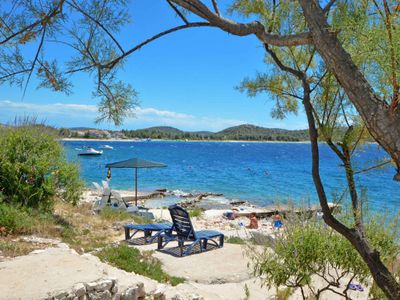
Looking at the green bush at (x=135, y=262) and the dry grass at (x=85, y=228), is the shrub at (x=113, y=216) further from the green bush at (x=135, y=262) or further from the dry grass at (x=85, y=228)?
the green bush at (x=135, y=262)

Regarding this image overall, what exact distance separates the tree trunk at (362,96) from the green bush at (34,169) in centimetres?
682

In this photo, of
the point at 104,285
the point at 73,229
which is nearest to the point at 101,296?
the point at 104,285

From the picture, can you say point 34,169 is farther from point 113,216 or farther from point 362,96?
point 362,96

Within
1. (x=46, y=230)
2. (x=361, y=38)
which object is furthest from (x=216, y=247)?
(x=361, y=38)

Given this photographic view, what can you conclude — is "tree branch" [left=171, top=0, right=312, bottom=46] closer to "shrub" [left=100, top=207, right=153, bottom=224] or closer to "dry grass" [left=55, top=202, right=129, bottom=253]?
"dry grass" [left=55, top=202, right=129, bottom=253]

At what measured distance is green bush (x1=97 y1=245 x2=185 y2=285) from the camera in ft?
18.4

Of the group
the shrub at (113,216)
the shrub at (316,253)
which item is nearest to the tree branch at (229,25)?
the shrub at (316,253)

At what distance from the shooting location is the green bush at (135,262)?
5.60 metres

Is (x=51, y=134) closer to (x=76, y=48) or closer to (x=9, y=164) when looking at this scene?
(x=9, y=164)

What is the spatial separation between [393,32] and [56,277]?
3494 mm

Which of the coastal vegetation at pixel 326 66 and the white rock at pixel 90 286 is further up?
the coastal vegetation at pixel 326 66

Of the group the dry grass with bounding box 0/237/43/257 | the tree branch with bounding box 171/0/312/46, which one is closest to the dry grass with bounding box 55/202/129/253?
the dry grass with bounding box 0/237/43/257

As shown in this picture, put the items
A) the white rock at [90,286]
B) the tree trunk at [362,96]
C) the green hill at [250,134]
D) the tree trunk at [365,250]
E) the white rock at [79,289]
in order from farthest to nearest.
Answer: the green hill at [250,134], the white rock at [90,286], the white rock at [79,289], the tree trunk at [365,250], the tree trunk at [362,96]

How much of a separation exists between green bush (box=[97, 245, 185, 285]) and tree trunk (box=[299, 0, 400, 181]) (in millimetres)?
3981
